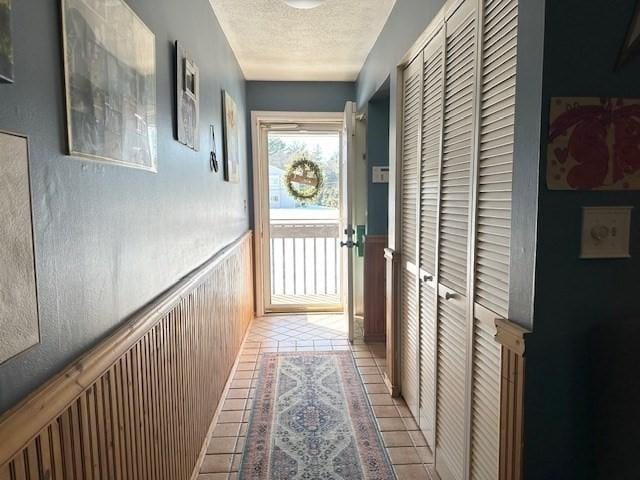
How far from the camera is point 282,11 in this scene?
243 cm

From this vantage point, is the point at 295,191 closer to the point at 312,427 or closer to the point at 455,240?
the point at 312,427

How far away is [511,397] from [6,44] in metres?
1.33

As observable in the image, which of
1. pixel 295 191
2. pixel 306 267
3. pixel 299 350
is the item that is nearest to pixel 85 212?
pixel 299 350

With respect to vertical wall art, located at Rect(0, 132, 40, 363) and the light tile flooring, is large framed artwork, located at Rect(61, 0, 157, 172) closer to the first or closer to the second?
vertical wall art, located at Rect(0, 132, 40, 363)

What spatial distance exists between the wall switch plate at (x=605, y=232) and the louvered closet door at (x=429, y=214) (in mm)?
794

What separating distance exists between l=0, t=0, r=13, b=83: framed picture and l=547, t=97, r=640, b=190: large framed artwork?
1.10 meters

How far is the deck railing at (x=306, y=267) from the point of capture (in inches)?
184

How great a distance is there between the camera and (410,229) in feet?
7.38

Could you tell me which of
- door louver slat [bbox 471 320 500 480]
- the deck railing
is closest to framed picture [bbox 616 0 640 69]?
door louver slat [bbox 471 320 500 480]

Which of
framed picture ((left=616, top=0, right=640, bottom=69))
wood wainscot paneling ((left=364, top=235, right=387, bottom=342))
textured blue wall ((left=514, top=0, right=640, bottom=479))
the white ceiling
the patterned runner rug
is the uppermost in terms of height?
the white ceiling

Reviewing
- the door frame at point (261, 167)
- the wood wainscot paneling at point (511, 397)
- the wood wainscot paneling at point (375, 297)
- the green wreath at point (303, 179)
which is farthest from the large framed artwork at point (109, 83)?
the green wreath at point (303, 179)

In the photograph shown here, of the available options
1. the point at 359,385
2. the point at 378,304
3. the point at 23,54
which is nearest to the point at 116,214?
the point at 23,54

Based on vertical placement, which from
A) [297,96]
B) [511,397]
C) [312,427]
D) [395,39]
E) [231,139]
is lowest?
[312,427]

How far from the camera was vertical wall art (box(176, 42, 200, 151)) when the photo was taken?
66.1 inches
